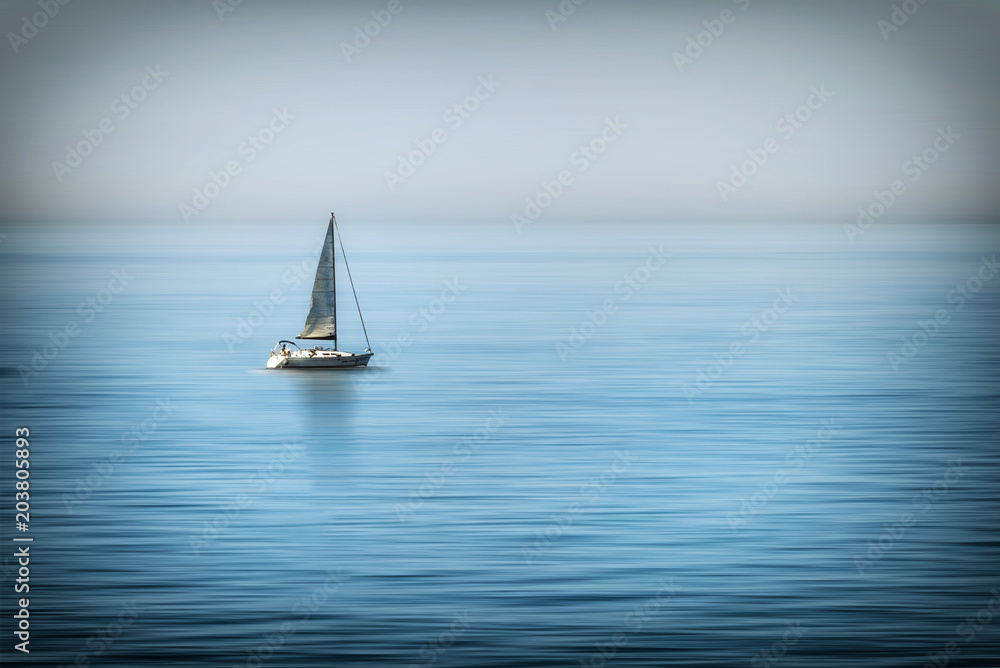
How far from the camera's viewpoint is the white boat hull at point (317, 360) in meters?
66.6

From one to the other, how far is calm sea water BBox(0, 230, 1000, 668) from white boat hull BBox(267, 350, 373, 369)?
74 cm

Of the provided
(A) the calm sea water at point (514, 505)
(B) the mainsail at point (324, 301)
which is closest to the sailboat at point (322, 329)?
(B) the mainsail at point (324, 301)

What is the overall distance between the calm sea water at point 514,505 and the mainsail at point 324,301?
10.1 ft

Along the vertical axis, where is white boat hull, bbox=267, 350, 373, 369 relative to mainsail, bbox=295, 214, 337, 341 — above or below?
below

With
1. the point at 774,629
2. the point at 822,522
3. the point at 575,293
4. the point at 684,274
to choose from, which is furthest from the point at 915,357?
the point at 684,274

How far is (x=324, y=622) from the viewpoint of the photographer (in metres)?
25.6

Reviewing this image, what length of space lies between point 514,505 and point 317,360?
32151 millimetres

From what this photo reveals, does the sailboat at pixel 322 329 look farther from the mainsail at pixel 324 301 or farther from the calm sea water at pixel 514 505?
the calm sea water at pixel 514 505

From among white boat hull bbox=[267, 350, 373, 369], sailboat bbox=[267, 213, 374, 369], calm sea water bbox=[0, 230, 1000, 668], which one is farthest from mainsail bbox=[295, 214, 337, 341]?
calm sea water bbox=[0, 230, 1000, 668]

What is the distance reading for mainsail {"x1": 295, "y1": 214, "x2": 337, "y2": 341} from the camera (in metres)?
64.5

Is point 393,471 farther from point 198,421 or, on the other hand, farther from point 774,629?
point 774,629

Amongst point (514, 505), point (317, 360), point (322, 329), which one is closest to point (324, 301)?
point (322, 329)

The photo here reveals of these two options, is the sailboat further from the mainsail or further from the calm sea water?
the calm sea water

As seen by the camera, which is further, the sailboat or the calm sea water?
the sailboat
